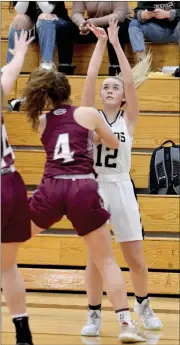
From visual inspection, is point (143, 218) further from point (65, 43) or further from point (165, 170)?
point (65, 43)

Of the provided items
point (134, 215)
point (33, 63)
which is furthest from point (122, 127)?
point (33, 63)

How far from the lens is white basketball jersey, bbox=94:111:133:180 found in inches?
176

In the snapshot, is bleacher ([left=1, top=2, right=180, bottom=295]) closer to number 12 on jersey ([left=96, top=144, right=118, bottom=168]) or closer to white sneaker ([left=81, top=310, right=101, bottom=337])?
white sneaker ([left=81, top=310, right=101, bottom=337])

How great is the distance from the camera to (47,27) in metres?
6.35

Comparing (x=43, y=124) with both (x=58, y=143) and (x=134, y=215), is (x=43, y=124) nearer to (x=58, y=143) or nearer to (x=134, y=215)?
(x=58, y=143)

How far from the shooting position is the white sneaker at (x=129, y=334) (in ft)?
13.8

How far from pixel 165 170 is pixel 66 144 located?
2183mm

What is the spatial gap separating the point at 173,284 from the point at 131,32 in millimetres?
2212

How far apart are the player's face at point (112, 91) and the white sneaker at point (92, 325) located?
3.96 feet

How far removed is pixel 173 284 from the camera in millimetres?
5773

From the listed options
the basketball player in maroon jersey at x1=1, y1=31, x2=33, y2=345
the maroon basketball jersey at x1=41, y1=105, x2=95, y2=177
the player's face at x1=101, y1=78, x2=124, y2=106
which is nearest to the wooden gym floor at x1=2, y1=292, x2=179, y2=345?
the basketball player in maroon jersey at x1=1, y1=31, x2=33, y2=345

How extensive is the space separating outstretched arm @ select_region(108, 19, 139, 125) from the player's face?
0.22ft

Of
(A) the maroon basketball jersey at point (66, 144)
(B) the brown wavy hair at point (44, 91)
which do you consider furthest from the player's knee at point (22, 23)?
(A) the maroon basketball jersey at point (66, 144)

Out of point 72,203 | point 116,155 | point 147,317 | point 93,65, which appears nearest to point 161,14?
point 116,155
